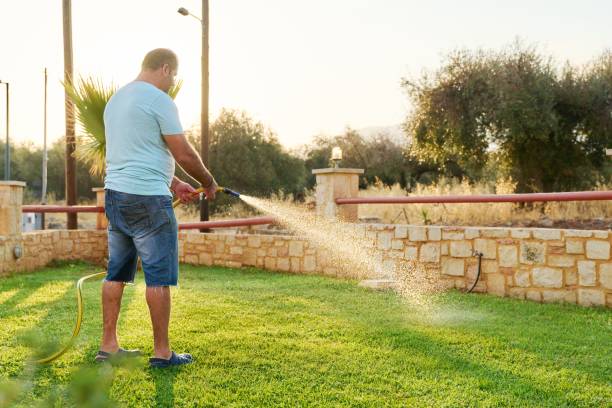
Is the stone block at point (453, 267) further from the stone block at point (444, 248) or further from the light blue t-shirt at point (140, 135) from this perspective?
the light blue t-shirt at point (140, 135)

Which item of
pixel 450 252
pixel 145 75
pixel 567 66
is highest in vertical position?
pixel 567 66

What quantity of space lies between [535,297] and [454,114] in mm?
10456

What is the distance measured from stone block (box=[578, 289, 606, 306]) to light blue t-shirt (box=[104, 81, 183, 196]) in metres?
4.11

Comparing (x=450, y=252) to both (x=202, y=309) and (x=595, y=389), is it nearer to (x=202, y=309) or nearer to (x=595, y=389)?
(x=202, y=309)

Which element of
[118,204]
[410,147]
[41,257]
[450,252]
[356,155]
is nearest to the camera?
[118,204]

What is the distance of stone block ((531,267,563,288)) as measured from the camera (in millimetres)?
6090

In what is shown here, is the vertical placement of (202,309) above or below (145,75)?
below

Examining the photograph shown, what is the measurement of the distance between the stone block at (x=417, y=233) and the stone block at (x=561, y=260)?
142 centimetres

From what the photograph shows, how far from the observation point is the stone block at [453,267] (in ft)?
22.4

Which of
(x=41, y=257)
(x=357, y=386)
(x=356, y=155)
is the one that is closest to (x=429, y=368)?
(x=357, y=386)

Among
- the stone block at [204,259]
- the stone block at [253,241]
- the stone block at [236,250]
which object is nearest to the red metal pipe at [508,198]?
the stone block at [253,241]

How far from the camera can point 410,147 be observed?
18906 millimetres

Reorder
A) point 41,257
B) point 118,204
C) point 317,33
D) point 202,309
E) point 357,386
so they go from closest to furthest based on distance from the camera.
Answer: point 357,386 → point 118,204 → point 202,309 → point 41,257 → point 317,33

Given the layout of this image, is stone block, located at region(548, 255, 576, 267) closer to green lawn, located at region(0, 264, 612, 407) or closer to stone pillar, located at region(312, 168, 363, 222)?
green lawn, located at region(0, 264, 612, 407)
